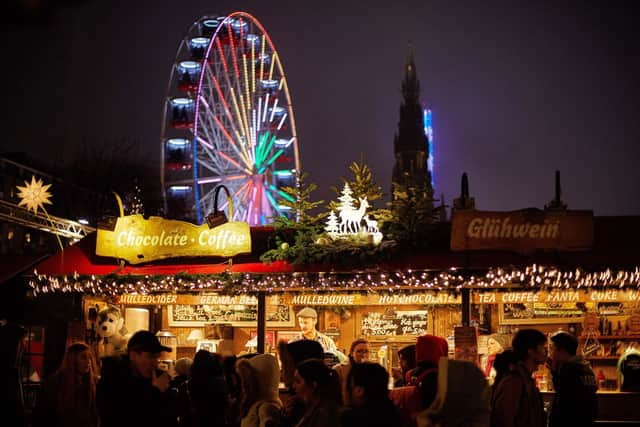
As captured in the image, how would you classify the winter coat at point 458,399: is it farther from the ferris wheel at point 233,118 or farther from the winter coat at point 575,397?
the ferris wheel at point 233,118

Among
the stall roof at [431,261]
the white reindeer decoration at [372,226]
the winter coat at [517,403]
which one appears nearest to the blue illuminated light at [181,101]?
the stall roof at [431,261]

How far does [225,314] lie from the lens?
16578mm

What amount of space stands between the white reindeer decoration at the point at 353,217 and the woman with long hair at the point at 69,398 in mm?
6086

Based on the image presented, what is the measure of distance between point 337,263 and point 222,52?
15711mm

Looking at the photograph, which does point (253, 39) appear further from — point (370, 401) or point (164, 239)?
point (370, 401)

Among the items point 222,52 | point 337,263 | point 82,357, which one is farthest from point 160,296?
point 222,52

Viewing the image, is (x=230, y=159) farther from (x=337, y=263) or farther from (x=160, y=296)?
(x=337, y=263)

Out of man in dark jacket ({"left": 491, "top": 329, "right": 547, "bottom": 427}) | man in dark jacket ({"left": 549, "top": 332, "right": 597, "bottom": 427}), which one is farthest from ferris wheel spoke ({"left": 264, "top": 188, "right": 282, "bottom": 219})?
man in dark jacket ({"left": 491, "top": 329, "right": 547, "bottom": 427})

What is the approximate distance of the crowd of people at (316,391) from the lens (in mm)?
5418

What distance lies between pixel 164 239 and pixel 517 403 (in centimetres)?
898

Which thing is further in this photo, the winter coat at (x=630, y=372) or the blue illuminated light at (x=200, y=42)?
the blue illuminated light at (x=200, y=42)

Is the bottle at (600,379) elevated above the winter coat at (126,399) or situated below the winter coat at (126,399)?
below

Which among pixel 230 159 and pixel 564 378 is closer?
pixel 564 378

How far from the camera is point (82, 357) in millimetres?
8211
